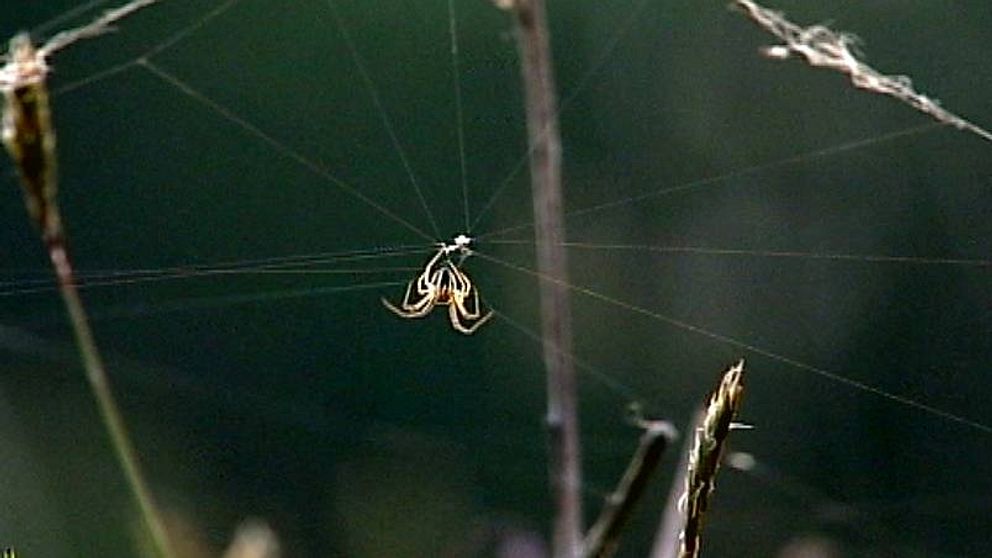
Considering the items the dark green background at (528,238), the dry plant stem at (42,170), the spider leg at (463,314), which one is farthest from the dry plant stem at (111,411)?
the dark green background at (528,238)

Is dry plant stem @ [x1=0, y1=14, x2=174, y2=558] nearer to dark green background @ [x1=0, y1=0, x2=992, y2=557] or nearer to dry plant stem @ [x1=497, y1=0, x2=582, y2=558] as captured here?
dry plant stem @ [x1=497, y1=0, x2=582, y2=558]

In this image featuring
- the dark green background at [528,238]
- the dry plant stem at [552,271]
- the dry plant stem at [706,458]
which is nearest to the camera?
the dry plant stem at [706,458]

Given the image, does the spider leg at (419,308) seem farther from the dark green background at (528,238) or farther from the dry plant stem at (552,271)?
the dark green background at (528,238)

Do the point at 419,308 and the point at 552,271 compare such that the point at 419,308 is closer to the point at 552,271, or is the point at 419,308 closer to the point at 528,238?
the point at 552,271

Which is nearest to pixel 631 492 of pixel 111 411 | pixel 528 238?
pixel 111 411

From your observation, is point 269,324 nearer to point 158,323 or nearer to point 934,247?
point 158,323

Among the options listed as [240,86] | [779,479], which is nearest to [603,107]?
[240,86]

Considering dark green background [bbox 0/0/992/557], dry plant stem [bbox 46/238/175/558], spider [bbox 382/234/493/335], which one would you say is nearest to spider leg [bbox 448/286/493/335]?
spider [bbox 382/234/493/335]

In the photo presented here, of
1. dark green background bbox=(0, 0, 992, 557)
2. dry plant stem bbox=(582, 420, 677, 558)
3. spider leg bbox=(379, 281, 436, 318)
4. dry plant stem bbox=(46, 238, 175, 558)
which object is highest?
dark green background bbox=(0, 0, 992, 557)
